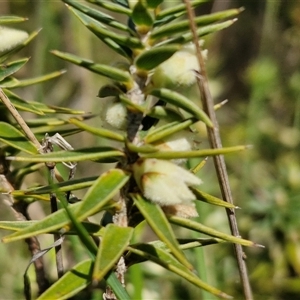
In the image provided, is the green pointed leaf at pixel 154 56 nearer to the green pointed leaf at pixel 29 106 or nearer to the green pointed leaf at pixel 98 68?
the green pointed leaf at pixel 98 68

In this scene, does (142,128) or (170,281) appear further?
(170,281)

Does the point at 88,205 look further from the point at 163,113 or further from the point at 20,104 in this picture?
the point at 20,104

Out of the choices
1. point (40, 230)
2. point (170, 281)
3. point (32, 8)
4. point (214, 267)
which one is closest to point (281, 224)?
point (214, 267)

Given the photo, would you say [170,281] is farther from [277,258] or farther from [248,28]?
[248,28]

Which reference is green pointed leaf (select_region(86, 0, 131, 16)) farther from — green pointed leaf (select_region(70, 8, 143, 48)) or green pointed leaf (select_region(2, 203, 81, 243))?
green pointed leaf (select_region(2, 203, 81, 243))

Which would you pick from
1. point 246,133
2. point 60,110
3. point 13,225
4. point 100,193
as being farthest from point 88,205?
point 246,133

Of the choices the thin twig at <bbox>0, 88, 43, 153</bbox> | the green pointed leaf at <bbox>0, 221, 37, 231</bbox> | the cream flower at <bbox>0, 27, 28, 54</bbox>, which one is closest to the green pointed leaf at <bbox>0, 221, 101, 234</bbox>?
the green pointed leaf at <bbox>0, 221, 37, 231</bbox>
